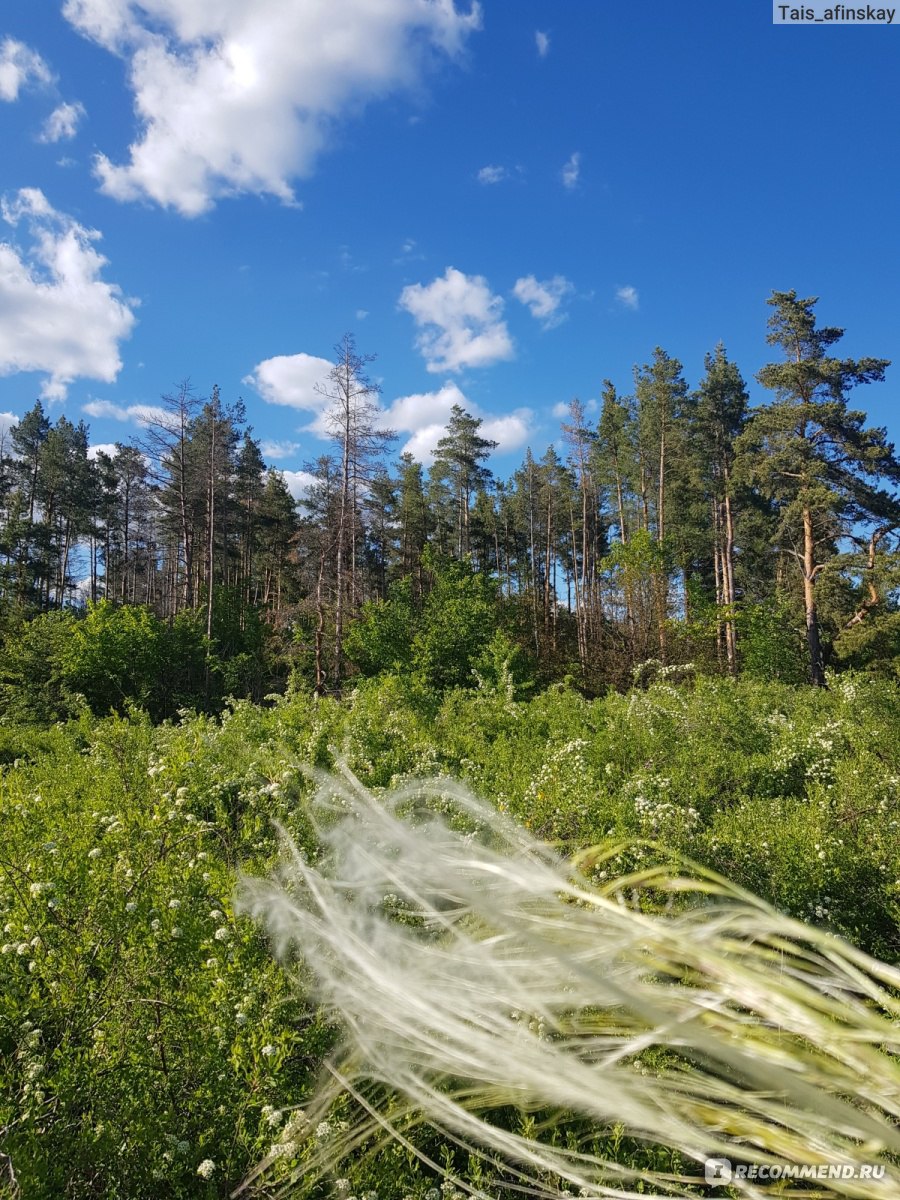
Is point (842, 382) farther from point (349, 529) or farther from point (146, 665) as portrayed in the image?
point (146, 665)

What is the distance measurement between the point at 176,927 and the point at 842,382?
28249 millimetres

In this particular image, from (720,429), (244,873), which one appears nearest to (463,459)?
(720,429)

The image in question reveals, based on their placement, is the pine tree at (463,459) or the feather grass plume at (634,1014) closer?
the feather grass plume at (634,1014)

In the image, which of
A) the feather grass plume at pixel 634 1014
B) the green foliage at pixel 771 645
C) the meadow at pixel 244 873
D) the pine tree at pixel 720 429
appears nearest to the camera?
the feather grass plume at pixel 634 1014

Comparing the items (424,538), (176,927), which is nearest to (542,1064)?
(176,927)

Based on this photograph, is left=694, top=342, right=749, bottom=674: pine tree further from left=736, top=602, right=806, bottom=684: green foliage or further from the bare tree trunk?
the bare tree trunk

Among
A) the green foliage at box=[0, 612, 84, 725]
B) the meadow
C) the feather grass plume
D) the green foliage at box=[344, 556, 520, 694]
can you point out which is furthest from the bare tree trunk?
the feather grass plume

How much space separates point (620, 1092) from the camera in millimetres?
870

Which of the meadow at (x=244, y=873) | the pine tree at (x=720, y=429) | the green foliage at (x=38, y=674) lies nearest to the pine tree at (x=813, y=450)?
the pine tree at (x=720, y=429)

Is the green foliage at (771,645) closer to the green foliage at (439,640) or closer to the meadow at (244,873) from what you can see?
the green foliage at (439,640)

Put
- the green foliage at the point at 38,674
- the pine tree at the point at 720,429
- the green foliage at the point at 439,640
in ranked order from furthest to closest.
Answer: the pine tree at the point at 720,429
the green foliage at the point at 439,640
the green foliage at the point at 38,674

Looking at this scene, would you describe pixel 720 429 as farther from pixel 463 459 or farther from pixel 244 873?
pixel 244 873

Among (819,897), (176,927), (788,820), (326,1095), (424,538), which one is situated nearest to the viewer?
(326,1095)

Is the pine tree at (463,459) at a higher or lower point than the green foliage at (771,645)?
higher
